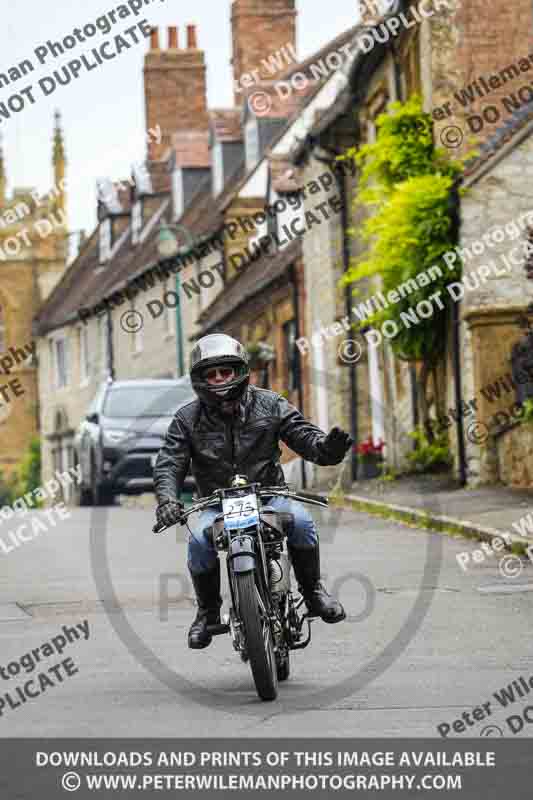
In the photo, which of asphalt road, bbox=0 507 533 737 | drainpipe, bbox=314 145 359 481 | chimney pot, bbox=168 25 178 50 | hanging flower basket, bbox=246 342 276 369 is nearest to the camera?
asphalt road, bbox=0 507 533 737

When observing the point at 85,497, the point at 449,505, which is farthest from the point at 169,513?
the point at 85,497

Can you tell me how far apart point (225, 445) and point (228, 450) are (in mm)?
30

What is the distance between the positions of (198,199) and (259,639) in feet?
140

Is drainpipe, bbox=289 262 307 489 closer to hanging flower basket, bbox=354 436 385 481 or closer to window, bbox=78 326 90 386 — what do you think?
hanging flower basket, bbox=354 436 385 481

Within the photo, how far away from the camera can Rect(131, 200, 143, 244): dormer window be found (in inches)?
2211

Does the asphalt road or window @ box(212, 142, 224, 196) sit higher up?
window @ box(212, 142, 224, 196)

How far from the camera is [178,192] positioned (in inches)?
2007

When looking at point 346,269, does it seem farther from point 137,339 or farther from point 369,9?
point 137,339

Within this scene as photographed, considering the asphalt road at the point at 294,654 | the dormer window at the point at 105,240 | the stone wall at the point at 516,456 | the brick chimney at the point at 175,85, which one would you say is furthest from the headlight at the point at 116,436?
the dormer window at the point at 105,240

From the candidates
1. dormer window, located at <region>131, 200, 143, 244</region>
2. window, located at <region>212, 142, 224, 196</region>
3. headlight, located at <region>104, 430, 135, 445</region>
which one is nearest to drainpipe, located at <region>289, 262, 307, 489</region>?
headlight, located at <region>104, 430, 135, 445</region>

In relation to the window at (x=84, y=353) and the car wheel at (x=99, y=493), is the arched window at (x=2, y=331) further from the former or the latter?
the car wheel at (x=99, y=493)

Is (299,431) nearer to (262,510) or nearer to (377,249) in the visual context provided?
(262,510)

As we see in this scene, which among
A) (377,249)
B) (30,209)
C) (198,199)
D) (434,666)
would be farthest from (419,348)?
(30,209)

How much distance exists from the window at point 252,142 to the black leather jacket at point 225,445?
34.1 metres
